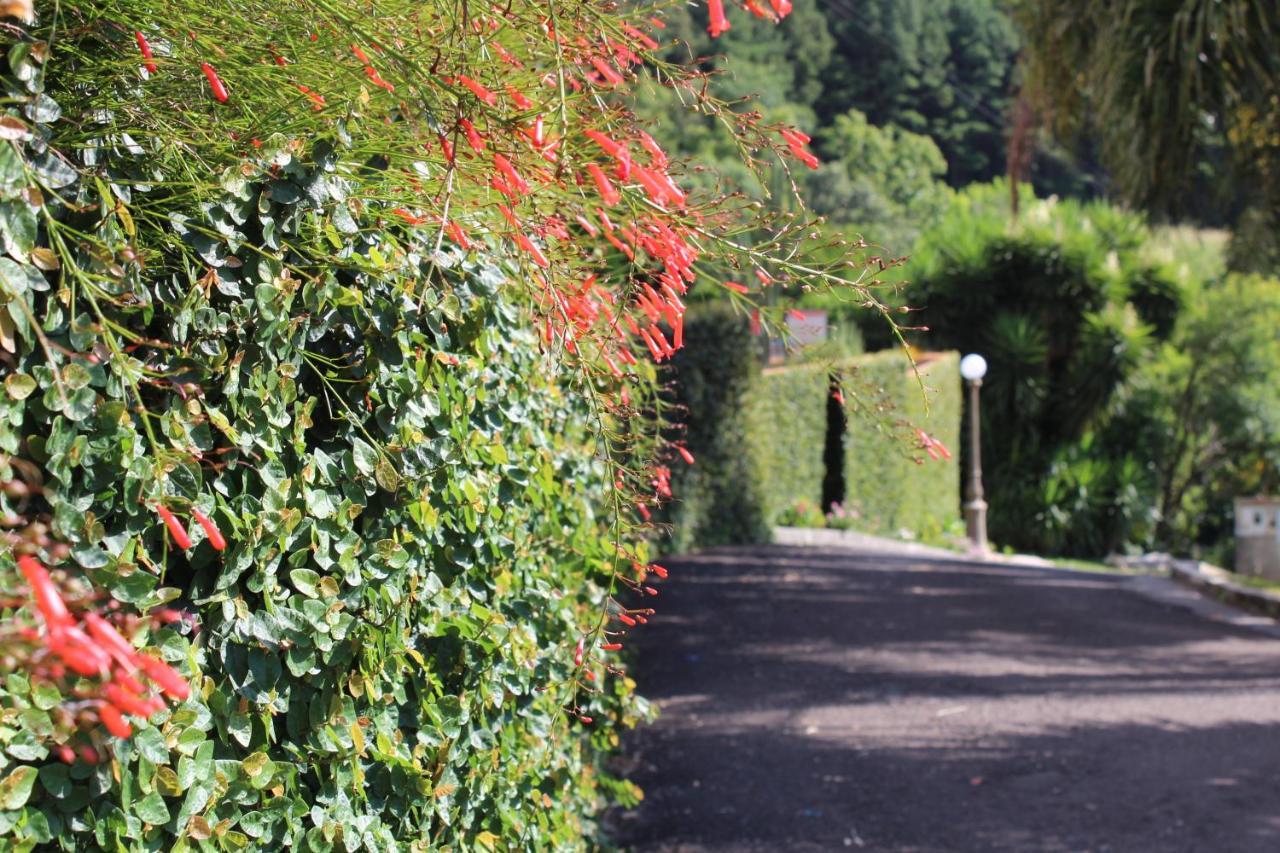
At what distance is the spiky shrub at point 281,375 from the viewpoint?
1.46 meters

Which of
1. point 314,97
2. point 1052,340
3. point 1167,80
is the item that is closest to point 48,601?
point 314,97

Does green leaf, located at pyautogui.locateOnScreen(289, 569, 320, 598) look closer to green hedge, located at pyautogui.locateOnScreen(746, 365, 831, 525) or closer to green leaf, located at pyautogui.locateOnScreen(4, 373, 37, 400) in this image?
green leaf, located at pyautogui.locateOnScreen(4, 373, 37, 400)

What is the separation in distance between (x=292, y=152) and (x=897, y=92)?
4469cm

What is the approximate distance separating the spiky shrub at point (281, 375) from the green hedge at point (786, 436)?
10.3m

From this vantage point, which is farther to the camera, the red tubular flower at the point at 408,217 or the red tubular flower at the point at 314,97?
the red tubular flower at the point at 408,217

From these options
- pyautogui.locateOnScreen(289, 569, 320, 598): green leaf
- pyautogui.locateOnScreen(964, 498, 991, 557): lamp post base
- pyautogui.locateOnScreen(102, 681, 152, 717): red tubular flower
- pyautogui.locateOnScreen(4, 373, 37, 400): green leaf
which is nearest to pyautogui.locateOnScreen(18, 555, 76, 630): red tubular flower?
pyautogui.locateOnScreen(102, 681, 152, 717): red tubular flower

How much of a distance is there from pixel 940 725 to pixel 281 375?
202 inches

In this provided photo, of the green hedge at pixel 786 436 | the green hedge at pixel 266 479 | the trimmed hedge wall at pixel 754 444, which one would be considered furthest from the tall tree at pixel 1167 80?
the green hedge at pixel 266 479

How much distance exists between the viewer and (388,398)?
2078mm

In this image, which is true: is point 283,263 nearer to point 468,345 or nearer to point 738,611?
point 468,345

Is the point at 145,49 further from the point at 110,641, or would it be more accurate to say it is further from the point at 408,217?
the point at 110,641

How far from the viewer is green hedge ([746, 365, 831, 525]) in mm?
13156

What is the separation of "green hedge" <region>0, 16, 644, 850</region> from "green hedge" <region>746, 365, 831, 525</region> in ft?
33.7

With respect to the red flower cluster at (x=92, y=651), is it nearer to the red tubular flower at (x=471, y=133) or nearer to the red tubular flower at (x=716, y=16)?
the red tubular flower at (x=471, y=133)
